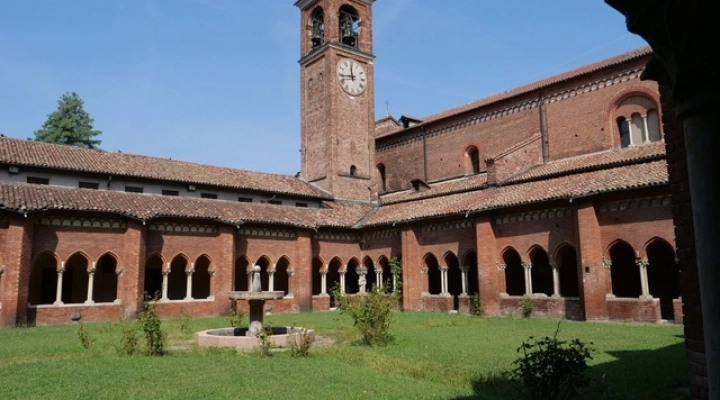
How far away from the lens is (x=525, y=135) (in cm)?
2861

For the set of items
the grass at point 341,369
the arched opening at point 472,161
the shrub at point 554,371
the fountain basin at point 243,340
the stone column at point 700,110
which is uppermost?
the arched opening at point 472,161

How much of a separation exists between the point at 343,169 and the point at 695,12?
31.9 m

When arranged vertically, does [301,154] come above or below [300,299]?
above

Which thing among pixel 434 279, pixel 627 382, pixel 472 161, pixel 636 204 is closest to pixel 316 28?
pixel 472 161

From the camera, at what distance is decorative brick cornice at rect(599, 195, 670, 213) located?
17828mm

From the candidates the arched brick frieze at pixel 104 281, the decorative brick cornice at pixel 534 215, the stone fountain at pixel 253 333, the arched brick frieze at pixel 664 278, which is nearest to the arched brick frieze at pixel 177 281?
A: the arched brick frieze at pixel 104 281

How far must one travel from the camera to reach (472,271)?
94.7ft

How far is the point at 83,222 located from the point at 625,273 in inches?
915

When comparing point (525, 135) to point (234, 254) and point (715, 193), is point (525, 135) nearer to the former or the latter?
point (234, 254)

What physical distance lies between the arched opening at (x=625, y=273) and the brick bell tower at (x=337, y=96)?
16891 millimetres

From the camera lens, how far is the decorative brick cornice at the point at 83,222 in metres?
20.7

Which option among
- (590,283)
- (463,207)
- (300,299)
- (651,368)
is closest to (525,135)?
(463,207)

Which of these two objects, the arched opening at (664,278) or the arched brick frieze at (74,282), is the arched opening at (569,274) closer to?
the arched opening at (664,278)

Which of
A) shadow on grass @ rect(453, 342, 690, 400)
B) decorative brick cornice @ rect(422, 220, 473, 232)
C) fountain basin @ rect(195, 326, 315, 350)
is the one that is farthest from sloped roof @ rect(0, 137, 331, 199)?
shadow on grass @ rect(453, 342, 690, 400)
